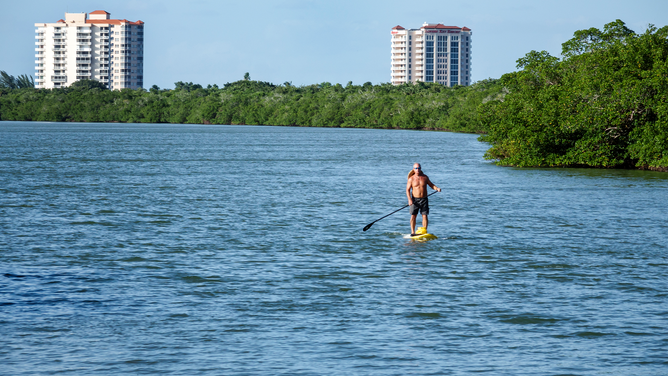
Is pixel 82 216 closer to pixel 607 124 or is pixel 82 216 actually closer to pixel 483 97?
pixel 607 124

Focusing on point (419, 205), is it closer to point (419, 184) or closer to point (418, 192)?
point (418, 192)

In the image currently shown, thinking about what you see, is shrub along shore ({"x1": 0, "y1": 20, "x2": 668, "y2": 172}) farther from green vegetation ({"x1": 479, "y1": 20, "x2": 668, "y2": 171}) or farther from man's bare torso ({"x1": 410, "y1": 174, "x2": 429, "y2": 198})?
man's bare torso ({"x1": 410, "y1": 174, "x2": 429, "y2": 198})

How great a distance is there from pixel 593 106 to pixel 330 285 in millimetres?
40309

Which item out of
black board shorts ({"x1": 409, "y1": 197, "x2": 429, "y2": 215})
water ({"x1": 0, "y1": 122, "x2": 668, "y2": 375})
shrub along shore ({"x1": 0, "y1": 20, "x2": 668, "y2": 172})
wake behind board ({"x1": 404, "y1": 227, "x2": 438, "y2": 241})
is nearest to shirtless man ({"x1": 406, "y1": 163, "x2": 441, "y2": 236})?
black board shorts ({"x1": 409, "y1": 197, "x2": 429, "y2": 215})

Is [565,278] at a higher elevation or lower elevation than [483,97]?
lower

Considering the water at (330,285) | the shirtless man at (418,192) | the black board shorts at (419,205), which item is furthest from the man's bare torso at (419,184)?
the water at (330,285)

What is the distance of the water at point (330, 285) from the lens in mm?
12688

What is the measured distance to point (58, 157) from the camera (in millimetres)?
74812

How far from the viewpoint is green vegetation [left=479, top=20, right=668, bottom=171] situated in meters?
52.7

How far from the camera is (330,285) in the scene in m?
17.9

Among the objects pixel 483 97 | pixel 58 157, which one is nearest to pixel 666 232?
pixel 58 157

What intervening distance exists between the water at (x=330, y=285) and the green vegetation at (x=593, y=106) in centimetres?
1500

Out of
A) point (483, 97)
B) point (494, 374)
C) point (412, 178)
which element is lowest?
point (494, 374)

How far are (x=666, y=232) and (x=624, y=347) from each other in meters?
14.7
